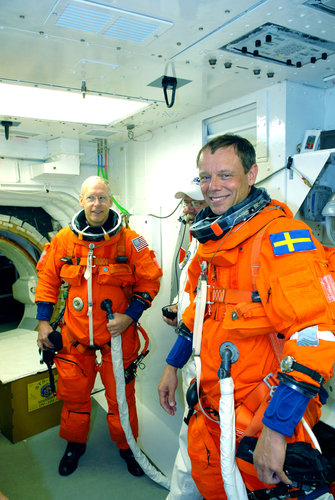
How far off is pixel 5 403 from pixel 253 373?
2806mm

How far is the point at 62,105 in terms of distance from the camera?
9.73 feet

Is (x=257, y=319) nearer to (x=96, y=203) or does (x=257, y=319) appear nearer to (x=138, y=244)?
(x=138, y=244)

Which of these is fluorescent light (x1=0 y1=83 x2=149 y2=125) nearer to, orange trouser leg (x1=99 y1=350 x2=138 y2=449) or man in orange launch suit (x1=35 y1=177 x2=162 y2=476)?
man in orange launch suit (x1=35 y1=177 x2=162 y2=476)

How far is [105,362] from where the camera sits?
9.82ft

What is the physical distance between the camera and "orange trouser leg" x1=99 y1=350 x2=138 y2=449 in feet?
9.78

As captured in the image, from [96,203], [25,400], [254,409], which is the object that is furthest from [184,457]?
[25,400]

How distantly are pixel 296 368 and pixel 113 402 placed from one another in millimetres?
2135

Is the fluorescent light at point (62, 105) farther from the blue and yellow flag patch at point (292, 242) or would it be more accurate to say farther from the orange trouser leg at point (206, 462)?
the orange trouser leg at point (206, 462)

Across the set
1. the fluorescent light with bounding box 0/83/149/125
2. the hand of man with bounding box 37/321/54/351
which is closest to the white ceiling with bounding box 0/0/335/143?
the fluorescent light with bounding box 0/83/149/125

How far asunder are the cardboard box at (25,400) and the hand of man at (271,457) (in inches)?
106

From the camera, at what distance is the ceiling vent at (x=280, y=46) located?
1796mm

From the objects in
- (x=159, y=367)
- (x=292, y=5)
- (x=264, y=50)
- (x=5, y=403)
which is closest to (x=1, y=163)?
(x=5, y=403)

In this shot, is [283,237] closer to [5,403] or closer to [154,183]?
[154,183]

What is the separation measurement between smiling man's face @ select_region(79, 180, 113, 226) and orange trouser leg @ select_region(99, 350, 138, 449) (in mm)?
1077
